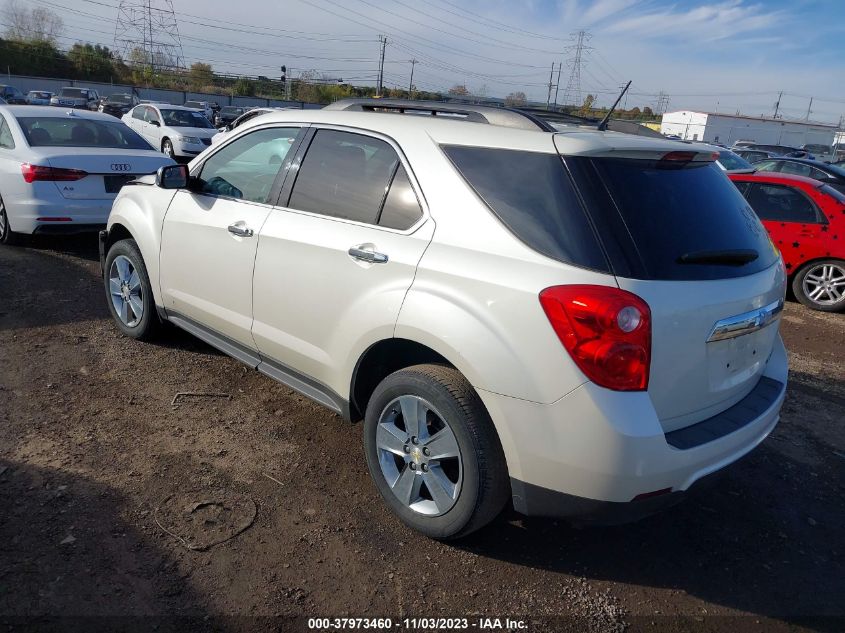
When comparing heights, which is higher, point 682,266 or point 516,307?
point 682,266

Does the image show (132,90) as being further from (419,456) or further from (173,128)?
(419,456)

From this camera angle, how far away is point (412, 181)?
300 centimetres

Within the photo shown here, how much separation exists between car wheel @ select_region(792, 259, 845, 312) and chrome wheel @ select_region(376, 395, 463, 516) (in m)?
6.75

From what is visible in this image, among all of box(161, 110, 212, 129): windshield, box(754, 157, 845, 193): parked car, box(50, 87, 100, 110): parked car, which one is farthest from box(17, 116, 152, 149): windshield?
box(50, 87, 100, 110): parked car

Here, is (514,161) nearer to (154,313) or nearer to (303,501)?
(303,501)

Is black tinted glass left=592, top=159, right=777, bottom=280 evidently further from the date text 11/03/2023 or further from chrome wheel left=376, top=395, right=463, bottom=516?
→ the date text 11/03/2023

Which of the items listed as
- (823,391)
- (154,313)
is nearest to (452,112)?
(154,313)

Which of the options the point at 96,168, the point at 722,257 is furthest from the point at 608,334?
the point at 96,168

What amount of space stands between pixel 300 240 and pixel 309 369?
2.23 ft

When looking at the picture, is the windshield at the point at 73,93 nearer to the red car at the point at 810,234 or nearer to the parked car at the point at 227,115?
the parked car at the point at 227,115

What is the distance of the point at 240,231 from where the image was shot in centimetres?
374

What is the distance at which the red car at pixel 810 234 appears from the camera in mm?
7641

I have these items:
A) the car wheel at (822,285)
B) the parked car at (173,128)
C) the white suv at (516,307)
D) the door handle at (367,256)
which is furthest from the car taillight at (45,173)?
the parked car at (173,128)

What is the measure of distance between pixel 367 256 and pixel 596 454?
1351 mm
